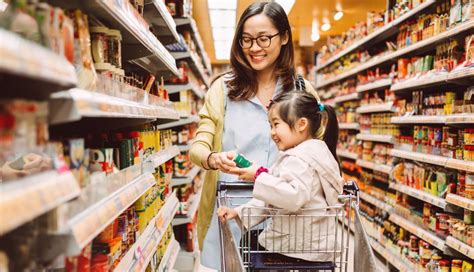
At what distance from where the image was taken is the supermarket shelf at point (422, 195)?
330cm

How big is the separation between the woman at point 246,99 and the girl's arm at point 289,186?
539 mm

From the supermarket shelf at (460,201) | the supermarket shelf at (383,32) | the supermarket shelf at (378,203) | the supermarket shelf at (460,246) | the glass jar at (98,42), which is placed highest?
the supermarket shelf at (383,32)

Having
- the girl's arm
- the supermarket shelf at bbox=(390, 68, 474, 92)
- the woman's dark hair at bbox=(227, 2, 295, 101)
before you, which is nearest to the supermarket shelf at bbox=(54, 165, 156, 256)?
the girl's arm

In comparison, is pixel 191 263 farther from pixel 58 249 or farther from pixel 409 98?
pixel 58 249

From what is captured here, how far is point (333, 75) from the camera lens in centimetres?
720

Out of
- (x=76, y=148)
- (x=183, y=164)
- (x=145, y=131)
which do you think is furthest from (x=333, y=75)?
(x=76, y=148)

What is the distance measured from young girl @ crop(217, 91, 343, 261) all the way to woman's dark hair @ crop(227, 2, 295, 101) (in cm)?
47

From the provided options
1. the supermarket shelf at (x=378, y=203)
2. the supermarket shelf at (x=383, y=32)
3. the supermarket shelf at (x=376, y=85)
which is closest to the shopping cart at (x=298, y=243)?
the supermarket shelf at (x=383, y=32)

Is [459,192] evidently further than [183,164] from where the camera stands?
No

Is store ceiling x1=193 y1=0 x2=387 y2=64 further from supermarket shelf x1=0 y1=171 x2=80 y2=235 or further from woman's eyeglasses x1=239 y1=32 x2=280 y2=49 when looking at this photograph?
supermarket shelf x1=0 y1=171 x2=80 y2=235

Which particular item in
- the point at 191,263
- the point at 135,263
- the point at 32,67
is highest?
the point at 32,67

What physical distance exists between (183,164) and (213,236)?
2307 millimetres

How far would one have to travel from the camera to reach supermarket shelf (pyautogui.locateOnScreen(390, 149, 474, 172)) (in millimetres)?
2895

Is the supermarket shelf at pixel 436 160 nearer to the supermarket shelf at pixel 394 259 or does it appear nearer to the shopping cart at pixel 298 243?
the supermarket shelf at pixel 394 259
